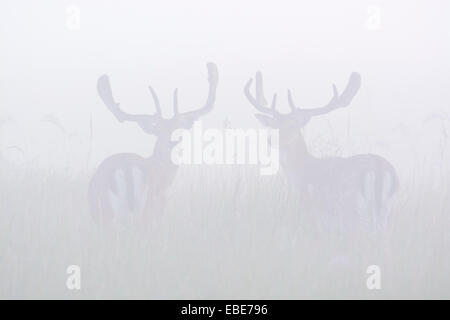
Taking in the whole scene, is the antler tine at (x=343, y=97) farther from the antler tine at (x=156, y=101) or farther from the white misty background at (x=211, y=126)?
the antler tine at (x=156, y=101)

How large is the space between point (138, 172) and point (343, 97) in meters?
0.98

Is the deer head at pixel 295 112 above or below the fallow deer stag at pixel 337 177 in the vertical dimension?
above

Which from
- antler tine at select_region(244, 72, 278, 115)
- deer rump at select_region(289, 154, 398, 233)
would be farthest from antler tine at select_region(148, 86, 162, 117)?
deer rump at select_region(289, 154, 398, 233)

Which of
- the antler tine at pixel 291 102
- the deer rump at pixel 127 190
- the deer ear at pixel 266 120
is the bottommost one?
the deer rump at pixel 127 190

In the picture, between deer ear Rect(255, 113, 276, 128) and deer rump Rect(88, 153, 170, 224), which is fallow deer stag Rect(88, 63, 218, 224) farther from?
deer ear Rect(255, 113, 276, 128)

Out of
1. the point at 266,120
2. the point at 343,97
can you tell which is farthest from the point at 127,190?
the point at 343,97

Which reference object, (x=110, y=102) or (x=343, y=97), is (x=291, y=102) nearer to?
(x=343, y=97)

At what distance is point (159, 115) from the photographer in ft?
8.59

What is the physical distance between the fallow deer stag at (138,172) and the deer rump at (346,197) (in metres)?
0.58

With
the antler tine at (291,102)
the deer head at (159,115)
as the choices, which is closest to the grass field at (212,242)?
the deer head at (159,115)

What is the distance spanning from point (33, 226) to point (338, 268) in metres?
1.39

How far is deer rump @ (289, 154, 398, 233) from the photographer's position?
264 centimetres

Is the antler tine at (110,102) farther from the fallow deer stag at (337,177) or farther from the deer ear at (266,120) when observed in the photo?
the fallow deer stag at (337,177)

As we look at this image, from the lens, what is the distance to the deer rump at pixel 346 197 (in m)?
2.64
